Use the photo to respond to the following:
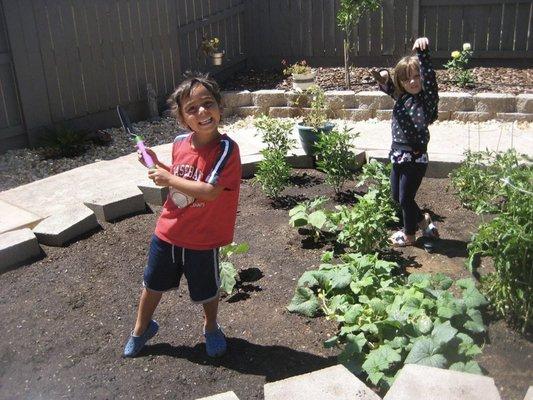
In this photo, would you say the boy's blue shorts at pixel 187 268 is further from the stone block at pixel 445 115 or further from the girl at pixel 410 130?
the stone block at pixel 445 115

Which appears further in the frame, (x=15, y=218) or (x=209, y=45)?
(x=209, y=45)

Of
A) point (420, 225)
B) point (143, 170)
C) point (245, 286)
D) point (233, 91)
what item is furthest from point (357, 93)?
point (245, 286)

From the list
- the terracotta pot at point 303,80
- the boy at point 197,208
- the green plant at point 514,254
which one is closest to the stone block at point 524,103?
the terracotta pot at point 303,80

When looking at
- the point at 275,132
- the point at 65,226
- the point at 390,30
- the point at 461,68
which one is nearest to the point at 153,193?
the point at 65,226

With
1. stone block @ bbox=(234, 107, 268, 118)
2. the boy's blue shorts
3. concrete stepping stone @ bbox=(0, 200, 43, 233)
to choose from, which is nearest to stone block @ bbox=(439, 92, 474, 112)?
stone block @ bbox=(234, 107, 268, 118)

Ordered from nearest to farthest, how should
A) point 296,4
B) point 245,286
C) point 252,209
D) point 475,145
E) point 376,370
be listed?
point 376,370, point 245,286, point 252,209, point 475,145, point 296,4

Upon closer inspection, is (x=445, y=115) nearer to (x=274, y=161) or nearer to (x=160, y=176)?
(x=274, y=161)

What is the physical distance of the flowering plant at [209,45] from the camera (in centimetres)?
952

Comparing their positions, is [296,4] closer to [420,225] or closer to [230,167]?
[420,225]

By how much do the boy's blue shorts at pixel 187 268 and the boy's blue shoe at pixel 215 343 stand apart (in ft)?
0.66

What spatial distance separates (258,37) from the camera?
11.0m

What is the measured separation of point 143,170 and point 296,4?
17.8 feet

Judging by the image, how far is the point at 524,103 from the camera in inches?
308

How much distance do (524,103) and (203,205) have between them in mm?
5903
